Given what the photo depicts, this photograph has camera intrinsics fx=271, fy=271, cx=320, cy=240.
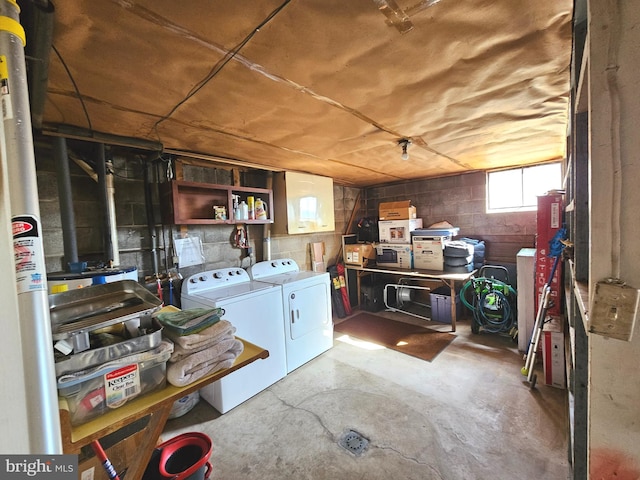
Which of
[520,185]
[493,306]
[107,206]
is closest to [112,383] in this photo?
[107,206]

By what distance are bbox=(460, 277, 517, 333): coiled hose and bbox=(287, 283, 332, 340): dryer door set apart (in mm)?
1735

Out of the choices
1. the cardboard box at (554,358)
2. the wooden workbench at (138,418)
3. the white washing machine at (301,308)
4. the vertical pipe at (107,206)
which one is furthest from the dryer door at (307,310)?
the cardboard box at (554,358)

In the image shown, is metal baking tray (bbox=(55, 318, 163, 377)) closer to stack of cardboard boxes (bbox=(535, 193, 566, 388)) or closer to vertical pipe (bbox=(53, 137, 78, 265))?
vertical pipe (bbox=(53, 137, 78, 265))

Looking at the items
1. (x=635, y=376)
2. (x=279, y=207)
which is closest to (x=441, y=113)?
(x=635, y=376)

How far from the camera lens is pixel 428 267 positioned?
3811 mm

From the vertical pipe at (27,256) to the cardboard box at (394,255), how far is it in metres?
3.85

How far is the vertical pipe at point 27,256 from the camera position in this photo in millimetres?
562

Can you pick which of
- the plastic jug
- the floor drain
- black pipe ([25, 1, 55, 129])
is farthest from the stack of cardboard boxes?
black pipe ([25, 1, 55, 129])

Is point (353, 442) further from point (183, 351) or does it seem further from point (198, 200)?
point (198, 200)

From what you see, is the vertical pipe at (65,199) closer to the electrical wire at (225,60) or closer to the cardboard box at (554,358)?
the electrical wire at (225,60)

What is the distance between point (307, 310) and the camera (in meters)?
2.89

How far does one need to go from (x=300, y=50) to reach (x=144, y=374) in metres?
1.27

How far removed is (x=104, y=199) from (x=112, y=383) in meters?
1.76

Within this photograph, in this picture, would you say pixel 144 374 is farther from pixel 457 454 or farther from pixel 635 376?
pixel 457 454
